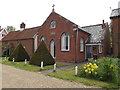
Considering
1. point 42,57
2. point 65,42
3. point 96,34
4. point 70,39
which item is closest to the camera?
point 42,57

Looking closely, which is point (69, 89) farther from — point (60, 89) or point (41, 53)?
point (41, 53)

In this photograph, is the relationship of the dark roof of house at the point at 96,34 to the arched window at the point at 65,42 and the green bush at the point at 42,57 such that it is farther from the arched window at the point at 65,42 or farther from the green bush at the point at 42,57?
the green bush at the point at 42,57

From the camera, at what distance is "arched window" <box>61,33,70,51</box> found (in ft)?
59.0

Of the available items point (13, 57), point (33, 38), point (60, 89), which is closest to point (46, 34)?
point (33, 38)

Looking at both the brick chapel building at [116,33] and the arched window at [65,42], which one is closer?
the brick chapel building at [116,33]

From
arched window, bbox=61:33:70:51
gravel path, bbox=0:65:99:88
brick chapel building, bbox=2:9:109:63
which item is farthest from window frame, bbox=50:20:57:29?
gravel path, bbox=0:65:99:88

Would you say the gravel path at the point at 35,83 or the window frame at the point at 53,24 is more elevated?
the window frame at the point at 53,24

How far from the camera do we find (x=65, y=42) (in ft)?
60.5

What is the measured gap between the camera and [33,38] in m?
24.0

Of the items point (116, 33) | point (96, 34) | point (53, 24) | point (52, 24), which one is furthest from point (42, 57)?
point (96, 34)

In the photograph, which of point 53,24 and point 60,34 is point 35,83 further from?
point 53,24

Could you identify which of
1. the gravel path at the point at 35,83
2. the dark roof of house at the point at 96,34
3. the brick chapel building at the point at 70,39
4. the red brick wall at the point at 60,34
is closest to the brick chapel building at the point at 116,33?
the brick chapel building at the point at 70,39

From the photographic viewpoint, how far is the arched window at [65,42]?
18.0m

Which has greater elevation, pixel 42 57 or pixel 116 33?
pixel 116 33
